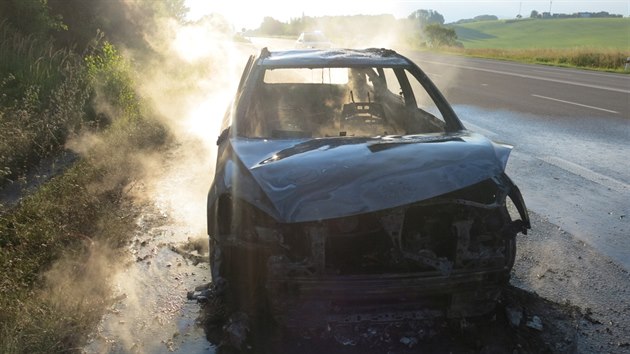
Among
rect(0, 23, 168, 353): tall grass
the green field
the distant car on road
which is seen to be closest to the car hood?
rect(0, 23, 168, 353): tall grass

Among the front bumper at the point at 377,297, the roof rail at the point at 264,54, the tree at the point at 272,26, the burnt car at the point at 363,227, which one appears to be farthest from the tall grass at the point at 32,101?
the tree at the point at 272,26

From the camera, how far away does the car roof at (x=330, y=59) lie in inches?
182

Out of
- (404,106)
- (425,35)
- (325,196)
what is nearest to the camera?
(325,196)

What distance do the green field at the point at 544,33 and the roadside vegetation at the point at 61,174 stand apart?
68.7m

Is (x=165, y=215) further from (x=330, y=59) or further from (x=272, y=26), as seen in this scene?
(x=272, y=26)

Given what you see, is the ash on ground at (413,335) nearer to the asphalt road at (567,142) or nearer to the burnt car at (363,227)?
the burnt car at (363,227)

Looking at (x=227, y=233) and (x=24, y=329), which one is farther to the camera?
(x=227, y=233)

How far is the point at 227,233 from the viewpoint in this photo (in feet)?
11.2

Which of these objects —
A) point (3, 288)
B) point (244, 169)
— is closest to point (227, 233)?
point (244, 169)

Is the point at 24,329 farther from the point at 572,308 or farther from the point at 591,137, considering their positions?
the point at 591,137

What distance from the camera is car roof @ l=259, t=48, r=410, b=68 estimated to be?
463 cm

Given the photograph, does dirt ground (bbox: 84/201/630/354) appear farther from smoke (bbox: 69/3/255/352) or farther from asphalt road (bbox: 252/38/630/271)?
asphalt road (bbox: 252/38/630/271)

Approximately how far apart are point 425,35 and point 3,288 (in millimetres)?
62516

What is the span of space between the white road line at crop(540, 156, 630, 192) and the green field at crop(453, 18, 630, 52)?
223 ft
